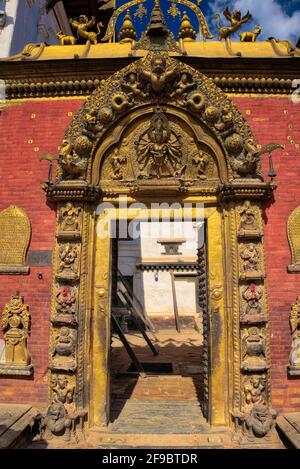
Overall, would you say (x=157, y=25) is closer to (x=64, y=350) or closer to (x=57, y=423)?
(x=64, y=350)

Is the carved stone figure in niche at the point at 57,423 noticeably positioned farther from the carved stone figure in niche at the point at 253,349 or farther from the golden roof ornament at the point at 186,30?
the golden roof ornament at the point at 186,30

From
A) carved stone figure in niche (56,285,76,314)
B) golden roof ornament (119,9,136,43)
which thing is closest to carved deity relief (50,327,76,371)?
carved stone figure in niche (56,285,76,314)

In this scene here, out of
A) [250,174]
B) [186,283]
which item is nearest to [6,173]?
[250,174]

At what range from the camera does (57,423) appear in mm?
5219

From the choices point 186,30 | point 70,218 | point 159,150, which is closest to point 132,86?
point 159,150

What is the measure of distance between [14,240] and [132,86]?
3.39m

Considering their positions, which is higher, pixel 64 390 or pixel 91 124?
pixel 91 124

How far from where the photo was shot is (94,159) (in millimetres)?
6070

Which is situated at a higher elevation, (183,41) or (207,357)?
Answer: (183,41)

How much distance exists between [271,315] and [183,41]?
19.4 ft

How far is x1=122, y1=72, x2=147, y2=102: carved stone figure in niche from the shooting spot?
19.6 ft

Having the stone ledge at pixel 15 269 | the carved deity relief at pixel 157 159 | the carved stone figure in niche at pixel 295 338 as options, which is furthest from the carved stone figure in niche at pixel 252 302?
the stone ledge at pixel 15 269

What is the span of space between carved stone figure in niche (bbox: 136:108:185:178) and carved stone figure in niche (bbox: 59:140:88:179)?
101 centimetres
